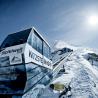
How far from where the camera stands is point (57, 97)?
9336 millimetres

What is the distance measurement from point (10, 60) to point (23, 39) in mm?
1450

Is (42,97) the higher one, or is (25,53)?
(25,53)

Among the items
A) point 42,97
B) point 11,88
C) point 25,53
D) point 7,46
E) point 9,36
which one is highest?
point 9,36

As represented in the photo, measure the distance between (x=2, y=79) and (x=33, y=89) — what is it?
175 centimetres

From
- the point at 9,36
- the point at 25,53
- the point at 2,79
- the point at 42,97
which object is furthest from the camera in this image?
the point at 9,36

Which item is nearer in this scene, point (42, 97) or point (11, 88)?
point (11, 88)

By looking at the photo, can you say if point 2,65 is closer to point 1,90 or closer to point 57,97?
point 1,90

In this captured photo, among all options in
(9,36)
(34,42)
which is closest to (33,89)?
(34,42)

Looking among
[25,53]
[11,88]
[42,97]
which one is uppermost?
[25,53]

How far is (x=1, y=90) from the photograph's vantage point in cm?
875

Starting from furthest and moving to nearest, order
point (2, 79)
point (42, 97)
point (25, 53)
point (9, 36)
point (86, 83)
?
point (86, 83) < point (9, 36) < point (42, 97) < point (2, 79) < point (25, 53)

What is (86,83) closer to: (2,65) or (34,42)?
(34,42)

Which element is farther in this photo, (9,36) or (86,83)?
(86,83)

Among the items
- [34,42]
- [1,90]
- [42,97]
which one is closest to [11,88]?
[1,90]
